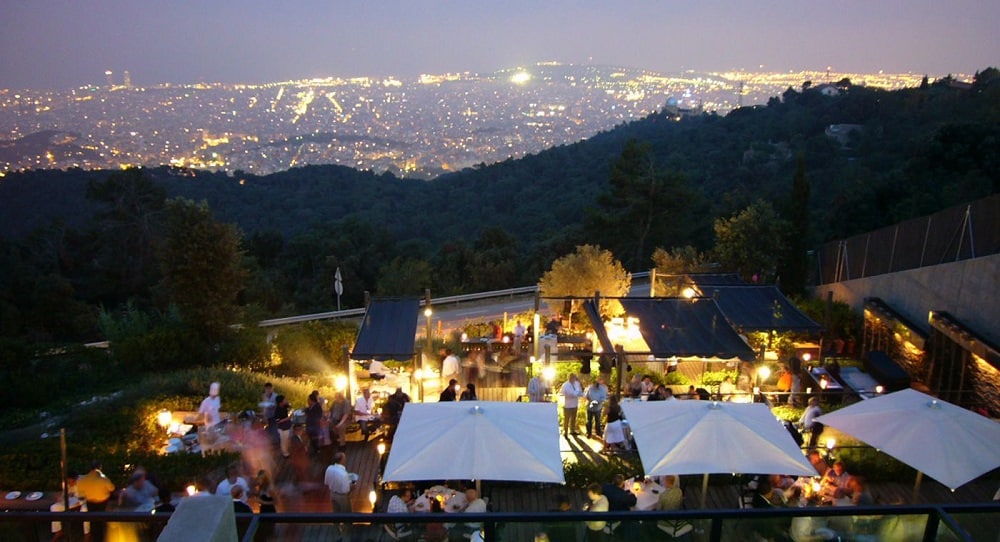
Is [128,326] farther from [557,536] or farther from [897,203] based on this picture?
[897,203]

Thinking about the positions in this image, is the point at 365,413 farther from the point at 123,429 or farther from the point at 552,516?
the point at 552,516

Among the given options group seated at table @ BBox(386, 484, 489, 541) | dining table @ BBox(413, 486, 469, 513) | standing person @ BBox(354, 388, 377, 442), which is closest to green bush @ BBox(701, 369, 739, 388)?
group seated at table @ BBox(386, 484, 489, 541)

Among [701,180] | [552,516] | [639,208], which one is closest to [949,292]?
[552,516]

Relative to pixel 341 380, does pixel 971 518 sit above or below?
above

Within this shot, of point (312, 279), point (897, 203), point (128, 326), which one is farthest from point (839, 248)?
point (312, 279)

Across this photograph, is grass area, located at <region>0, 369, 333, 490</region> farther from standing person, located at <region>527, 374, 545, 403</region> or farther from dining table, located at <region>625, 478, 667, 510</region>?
dining table, located at <region>625, 478, 667, 510</region>

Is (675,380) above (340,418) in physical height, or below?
below
